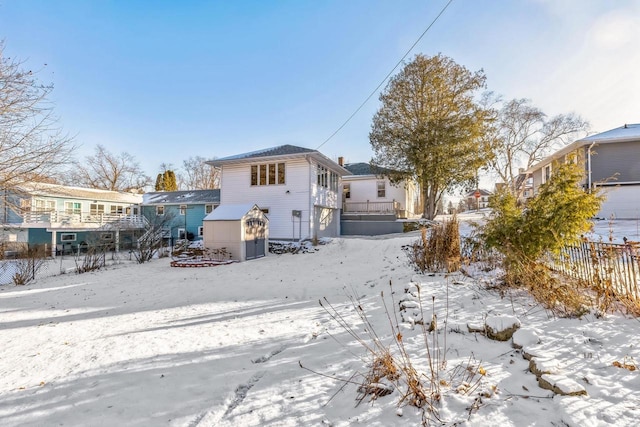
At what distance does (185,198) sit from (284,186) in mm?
13027

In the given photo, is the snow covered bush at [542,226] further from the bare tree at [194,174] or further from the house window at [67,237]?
the bare tree at [194,174]

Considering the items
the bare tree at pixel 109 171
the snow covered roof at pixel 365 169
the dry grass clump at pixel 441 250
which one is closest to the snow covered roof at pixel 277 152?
the snow covered roof at pixel 365 169

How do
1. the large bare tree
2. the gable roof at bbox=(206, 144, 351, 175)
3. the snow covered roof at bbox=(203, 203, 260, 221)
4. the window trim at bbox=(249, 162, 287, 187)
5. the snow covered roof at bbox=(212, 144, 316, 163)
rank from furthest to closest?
the large bare tree < the window trim at bbox=(249, 162, 287, 187) < the snow covered roof at bbox=(212, 144, 316, 163) < the gable roof at bbox=(206, 144, 351, 175) < the snow covered roof at bbox=(203, 203, 260, 221)

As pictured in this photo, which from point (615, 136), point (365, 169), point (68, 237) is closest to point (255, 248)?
point (365, 169)

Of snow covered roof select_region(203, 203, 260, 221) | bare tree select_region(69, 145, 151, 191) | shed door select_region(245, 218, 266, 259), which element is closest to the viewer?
snow covered roof select_region(203, 203, 260, 221)

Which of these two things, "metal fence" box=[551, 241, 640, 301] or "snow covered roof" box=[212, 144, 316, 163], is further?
"snow covered roof" box=[212, 144, 316, 163]

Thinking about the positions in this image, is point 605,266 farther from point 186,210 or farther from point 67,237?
point 67,237

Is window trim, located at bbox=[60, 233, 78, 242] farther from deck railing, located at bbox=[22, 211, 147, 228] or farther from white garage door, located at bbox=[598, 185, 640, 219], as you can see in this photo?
white garage door, located at bbox=[598, 185, 640, 219]

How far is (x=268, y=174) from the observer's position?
17953 millimetres

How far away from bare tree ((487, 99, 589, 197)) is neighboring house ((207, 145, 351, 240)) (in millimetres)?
15587

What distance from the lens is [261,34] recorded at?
37.4 feet

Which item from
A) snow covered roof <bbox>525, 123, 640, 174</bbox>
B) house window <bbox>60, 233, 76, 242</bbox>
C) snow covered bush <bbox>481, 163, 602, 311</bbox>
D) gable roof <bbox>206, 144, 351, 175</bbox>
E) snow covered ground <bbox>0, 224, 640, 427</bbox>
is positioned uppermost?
snow covered roof <bbox>525, 123, 640, 174</bbox>

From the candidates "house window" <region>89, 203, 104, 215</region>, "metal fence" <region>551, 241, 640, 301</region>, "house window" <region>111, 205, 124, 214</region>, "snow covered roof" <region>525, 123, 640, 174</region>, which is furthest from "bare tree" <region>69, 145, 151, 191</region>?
"snow covered roof" <region>525, 123, 640, 174</region>

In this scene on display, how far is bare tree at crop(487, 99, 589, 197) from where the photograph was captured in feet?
78.9
